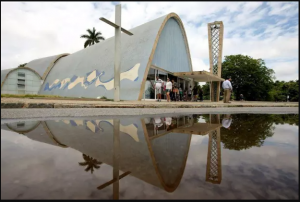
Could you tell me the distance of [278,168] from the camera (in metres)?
1.50

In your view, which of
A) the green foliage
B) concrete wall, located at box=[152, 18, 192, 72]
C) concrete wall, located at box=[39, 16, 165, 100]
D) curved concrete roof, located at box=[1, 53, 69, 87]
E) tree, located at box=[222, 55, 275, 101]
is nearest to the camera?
concrete wall, located at box=[39, 16, 165, 100]

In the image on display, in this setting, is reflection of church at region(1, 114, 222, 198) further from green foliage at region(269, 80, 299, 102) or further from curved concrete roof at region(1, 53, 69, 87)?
green foliage at region(269, 80, 299, 102)

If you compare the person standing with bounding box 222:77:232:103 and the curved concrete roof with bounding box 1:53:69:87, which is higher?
the curved concrete roof with bounding box 1:53:69:87

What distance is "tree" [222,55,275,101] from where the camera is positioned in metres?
42.0

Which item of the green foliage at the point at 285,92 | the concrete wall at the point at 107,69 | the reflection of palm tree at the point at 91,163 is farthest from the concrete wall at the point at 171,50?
the green foliage at the point at 285,92

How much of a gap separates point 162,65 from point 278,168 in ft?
58.6

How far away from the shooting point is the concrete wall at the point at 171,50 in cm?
1874

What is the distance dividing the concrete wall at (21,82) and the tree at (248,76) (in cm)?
3567

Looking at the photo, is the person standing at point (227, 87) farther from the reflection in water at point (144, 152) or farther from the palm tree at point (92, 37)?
the palm tree at point (92, 37)

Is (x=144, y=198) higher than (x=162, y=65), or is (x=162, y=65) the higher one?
(x=162, y=65)

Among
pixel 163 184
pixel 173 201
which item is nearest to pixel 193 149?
pixel 163 184

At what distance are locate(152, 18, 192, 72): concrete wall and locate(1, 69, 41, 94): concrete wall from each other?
16798 mm

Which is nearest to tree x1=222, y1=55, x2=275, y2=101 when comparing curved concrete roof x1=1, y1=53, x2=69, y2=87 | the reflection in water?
curved concrete roof x1=1, y1=53, x2=69, y2=87

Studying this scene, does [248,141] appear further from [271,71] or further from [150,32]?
[271,71]
